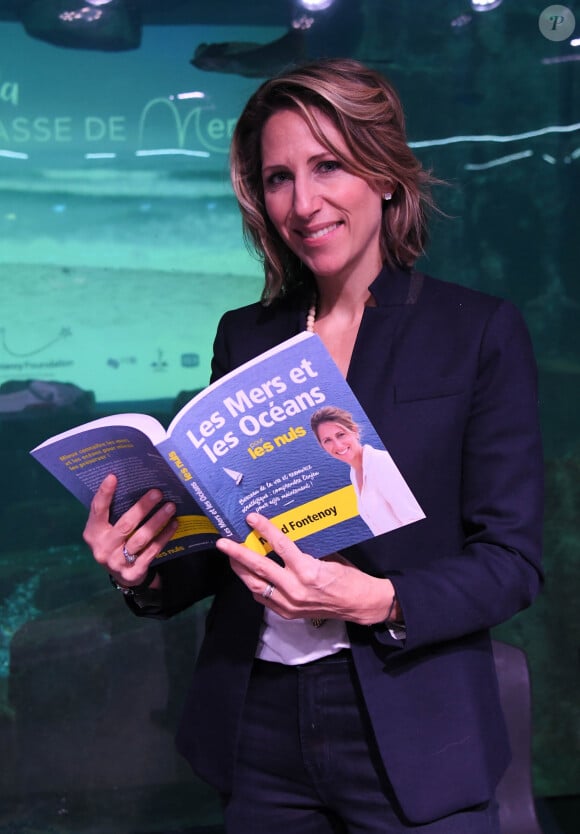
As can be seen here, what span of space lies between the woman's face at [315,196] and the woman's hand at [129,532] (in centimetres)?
41

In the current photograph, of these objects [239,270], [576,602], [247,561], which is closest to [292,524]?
[247,561]

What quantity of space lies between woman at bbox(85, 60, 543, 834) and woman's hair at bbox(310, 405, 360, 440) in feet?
0.46

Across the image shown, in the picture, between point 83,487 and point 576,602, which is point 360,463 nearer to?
point 83,487

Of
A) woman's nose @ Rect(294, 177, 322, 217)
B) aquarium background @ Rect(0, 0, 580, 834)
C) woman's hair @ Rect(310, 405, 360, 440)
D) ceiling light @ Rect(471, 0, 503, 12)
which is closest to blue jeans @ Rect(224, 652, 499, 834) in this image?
woman's hair @ Rect(310, 405, 360, 440)

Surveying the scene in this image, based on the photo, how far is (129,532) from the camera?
4.17 ft

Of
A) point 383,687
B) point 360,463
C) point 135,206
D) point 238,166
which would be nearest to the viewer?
point 360,463

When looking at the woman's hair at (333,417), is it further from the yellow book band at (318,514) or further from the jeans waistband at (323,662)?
A: the jeans waistband at (323,662)

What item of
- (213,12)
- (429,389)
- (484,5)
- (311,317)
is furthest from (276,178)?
(484,5)

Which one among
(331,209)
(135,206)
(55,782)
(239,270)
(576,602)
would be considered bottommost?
(55,782)

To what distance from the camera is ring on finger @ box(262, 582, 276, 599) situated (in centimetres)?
111

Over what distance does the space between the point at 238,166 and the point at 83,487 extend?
570 mm

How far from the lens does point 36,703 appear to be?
2.79m

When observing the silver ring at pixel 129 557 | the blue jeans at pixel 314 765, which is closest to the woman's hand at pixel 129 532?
the silver ring at pixel 129 557

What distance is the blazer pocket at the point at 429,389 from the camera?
1213 mm
